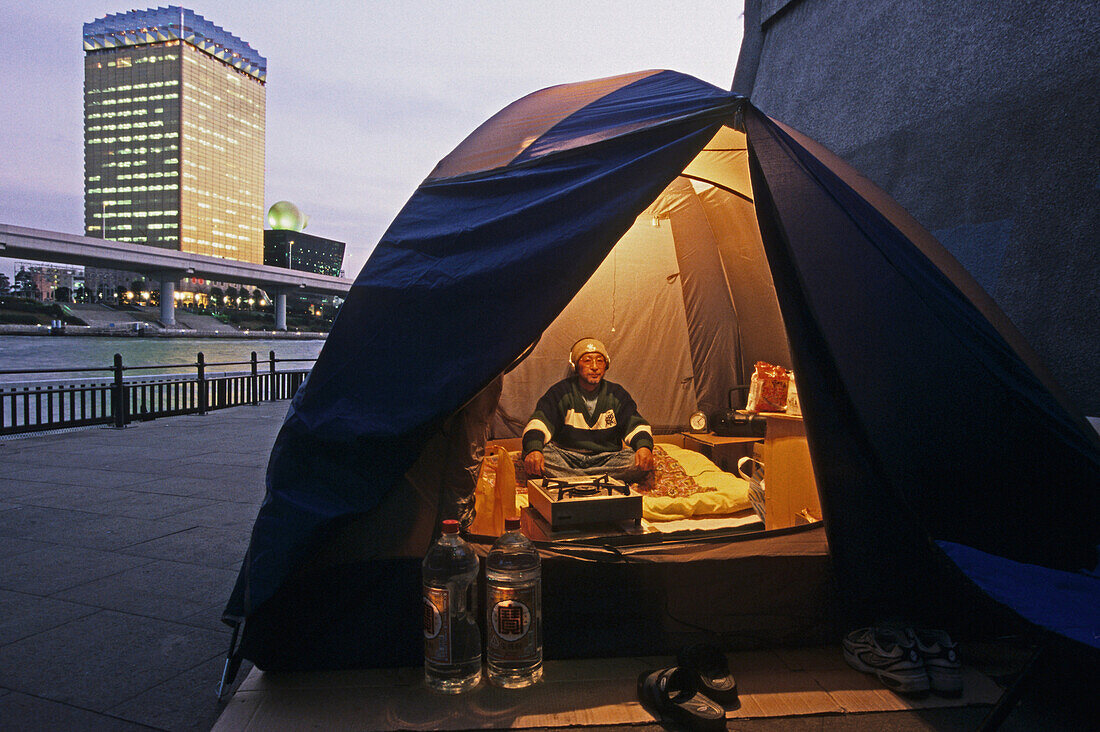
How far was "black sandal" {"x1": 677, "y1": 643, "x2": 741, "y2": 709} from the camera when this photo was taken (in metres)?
2.39

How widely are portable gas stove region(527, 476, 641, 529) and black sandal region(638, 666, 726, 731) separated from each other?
3.19 ft

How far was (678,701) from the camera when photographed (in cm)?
232

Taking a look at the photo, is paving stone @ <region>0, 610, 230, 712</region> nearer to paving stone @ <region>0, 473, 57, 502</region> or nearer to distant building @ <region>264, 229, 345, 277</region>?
paving stone @ <region>0, 473, 57, 502</region>

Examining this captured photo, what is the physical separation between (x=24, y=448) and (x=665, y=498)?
8259 millimetres

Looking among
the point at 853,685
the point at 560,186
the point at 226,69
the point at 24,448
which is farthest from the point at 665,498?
the point at 226,69

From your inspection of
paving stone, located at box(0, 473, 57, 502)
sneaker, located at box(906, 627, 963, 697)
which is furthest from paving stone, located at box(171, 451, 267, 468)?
sneaker, located at box(906, 627, 963, 697)

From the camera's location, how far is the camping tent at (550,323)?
2.50 meters

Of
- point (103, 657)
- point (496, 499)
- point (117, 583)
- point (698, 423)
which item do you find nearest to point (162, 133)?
point (117, 583)

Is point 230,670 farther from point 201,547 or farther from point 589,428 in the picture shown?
point 589,428

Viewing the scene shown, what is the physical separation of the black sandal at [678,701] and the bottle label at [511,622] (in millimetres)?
484

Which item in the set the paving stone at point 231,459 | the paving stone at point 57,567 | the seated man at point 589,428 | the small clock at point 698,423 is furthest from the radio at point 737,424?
the paving stone at point 231,459

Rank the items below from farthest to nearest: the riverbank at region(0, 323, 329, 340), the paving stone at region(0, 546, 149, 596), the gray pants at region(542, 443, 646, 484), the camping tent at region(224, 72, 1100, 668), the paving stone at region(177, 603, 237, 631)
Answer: the riverbank at region(0, 323, 329, 340) → the gray pants at region(542, 443, 646, 484) → the paving stone at region(0, 546, 149, 596) → the paving stone at region(177, 603, 237, 631) → the camping tent at region(224, 72, 1100, 668)

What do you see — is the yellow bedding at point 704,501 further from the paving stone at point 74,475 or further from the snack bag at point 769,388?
the paving stone at point 74,475

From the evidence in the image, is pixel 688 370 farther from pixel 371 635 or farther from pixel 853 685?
pixel 371 635
